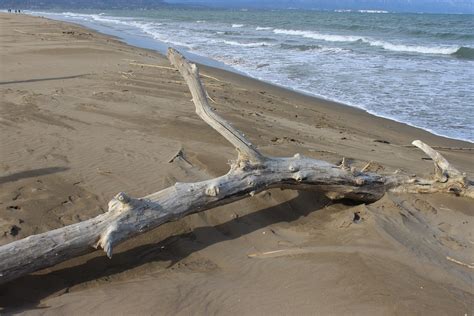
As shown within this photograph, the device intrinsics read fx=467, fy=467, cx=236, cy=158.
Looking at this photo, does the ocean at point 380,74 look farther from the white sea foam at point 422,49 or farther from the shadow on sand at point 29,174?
the shadow on sand at point 29,174

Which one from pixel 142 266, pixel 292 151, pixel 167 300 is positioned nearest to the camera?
pixel 167 300

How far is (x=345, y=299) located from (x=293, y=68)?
44.3 feet

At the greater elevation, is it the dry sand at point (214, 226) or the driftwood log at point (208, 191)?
the driftwood log at point (208, 191)

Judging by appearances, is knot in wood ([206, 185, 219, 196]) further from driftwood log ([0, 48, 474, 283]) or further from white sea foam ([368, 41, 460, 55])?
white sea foam ([368, 41, 460, 55])

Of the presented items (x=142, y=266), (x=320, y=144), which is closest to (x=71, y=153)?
(x=142, y=266)

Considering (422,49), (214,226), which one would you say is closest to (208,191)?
(214,226)

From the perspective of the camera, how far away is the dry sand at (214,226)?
3176mm

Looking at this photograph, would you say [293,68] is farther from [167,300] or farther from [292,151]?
[167,300]

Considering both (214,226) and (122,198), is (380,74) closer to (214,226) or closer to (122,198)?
(214,226)

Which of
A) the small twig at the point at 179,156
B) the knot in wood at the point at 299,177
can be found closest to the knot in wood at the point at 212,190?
the knot in wood at the point at 299,177

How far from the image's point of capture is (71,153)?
219 inches

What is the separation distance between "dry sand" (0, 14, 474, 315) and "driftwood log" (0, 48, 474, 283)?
18 cm

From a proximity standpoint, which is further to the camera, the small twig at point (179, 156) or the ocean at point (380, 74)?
the ocean at point (380, 74)

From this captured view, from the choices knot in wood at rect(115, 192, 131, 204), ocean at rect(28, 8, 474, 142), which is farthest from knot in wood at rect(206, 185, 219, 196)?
ocean at rect(28, 8, 474, 142)
